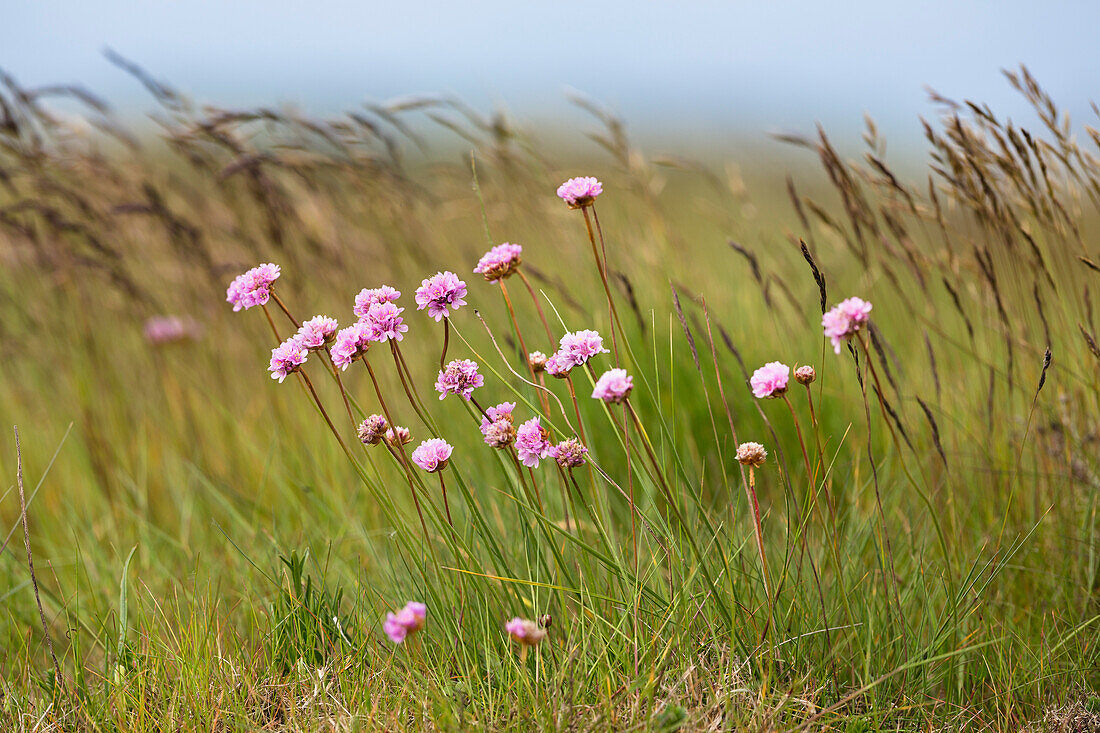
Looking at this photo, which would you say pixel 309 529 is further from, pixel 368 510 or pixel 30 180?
pixel 30 180

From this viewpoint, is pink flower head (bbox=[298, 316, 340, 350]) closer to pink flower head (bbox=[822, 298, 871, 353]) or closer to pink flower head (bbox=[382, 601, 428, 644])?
pink flower head (bbox=[382, 601, 428, 644])

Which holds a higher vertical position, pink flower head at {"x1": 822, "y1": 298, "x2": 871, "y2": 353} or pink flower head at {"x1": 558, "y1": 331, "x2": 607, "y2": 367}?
pink flower head at {"x1": 822, "y1": 298, "x2": 871, "y2": 353}

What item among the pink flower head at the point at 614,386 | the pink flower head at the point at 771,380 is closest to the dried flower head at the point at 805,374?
the pink flower head at the point at 771,380

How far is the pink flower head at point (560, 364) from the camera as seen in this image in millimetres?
1326

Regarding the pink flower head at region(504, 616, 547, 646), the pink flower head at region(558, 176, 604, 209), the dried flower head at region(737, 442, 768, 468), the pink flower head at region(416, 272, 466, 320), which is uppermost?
the pink flower head at region(558, 176, 604, 209)

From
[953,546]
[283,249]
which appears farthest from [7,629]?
[953,546]

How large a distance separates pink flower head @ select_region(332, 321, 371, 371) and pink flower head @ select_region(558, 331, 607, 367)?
34 cm

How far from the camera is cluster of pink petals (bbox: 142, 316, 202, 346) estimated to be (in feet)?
11.9

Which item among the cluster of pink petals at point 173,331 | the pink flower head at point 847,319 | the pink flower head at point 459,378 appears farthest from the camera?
the cluster of pink petals at point 173,331

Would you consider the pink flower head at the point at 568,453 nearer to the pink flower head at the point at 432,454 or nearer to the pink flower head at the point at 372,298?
the pink flower head at the point at 432,454

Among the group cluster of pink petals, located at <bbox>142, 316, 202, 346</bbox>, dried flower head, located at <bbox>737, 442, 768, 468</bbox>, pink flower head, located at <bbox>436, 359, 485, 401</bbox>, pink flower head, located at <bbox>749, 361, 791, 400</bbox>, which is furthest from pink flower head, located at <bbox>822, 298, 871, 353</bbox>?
cluster of pink petals, located at <bbox>142, 316, 202, 346</bbox>

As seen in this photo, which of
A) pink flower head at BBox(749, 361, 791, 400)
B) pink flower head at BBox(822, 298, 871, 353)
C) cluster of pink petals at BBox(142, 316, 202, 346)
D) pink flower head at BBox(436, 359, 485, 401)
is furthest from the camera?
cluster of pink petals at BBox(142, 316, 202, 346)

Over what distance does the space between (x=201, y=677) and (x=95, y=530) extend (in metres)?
1.42

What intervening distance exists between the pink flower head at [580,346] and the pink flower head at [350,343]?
0.34 m
